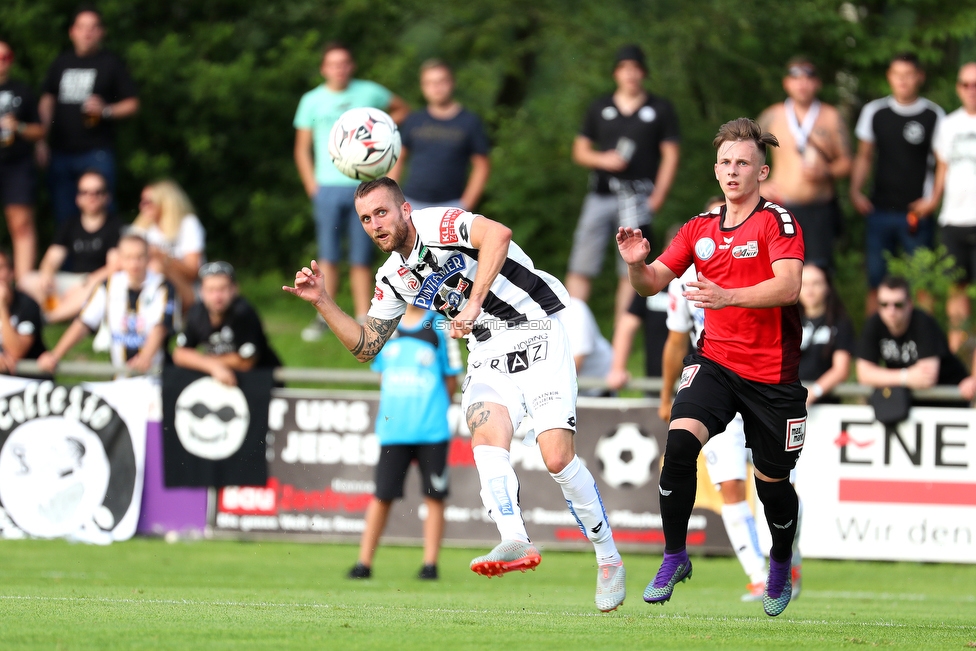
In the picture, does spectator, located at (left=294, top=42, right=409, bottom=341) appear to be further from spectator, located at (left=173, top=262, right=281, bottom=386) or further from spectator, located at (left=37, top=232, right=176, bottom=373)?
spectator, located at (left=37, top=232, right=176, bottom=373)

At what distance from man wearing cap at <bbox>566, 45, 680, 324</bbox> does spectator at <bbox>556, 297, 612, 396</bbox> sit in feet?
2.53

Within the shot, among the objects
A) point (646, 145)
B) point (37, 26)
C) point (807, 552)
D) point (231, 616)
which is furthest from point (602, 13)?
point (231, 616)

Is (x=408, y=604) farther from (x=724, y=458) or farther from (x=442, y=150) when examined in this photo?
(x=442, y=150)

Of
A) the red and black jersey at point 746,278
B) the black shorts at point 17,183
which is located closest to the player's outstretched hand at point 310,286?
the red and black jersey at point 746,278

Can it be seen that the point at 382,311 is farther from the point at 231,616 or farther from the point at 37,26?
the point at 37,26

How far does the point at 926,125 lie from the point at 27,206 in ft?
32.5

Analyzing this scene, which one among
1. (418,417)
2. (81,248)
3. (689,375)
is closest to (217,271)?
(418,417)

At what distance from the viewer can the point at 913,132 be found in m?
13.3

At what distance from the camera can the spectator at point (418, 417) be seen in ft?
34.4

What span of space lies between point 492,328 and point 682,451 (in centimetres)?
138

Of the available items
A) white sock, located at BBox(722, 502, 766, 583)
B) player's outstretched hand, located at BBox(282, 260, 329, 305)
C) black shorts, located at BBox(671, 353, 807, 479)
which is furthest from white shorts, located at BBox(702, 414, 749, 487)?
player's outstretched hand, located at BBox(282, 260, 329, 305)

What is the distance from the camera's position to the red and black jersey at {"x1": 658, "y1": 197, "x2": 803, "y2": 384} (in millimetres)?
6934

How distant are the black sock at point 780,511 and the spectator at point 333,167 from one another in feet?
→ 23.3

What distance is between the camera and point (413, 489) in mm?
12148
